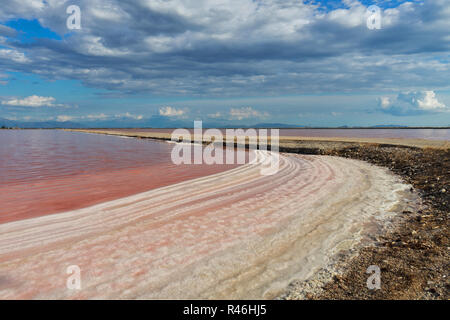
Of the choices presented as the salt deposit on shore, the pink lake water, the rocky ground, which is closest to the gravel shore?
the rocky ground

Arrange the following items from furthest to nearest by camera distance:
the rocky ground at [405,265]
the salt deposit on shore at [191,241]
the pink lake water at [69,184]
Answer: the pink lake water at [69,184], the salt deposit on shore at [191,241], the rocky ground at [405,265]

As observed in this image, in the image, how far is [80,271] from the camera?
5246 mm

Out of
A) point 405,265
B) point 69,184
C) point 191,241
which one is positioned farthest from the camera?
point 69,184

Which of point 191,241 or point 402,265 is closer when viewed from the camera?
point 402,265

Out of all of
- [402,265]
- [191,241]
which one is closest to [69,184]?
[191,241]

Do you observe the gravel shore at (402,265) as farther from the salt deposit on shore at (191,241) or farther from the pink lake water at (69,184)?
the pink lake water at (69,184)

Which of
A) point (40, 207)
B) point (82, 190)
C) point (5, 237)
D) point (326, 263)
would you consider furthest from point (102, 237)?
point (82, 190)

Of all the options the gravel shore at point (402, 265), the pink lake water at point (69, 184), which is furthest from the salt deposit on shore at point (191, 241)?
the pink lake water at point (69, 184)

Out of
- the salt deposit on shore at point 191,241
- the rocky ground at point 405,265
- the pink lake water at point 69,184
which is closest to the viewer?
the rocky ground at point 405,265

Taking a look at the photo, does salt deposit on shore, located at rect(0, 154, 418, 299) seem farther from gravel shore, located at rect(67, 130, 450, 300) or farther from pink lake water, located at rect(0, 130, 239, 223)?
pink lake water, located at rect(0, 130, 239, 223)

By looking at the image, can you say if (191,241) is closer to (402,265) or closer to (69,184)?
(402,265)
